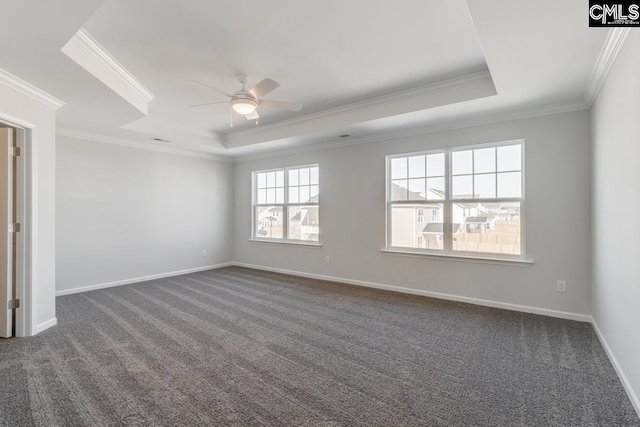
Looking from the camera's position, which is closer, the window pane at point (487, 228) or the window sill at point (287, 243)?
the window pane at point (487, 228)

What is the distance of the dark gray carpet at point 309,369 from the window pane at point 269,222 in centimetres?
260

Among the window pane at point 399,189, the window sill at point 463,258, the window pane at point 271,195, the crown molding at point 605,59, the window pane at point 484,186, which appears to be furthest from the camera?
the window pane at point 271,195

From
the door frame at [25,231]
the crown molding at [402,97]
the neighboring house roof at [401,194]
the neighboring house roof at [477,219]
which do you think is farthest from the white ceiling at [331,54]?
the neighboring house roof at [477,219]

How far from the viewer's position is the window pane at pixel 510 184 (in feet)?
12.7

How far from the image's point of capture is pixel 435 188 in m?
4.52

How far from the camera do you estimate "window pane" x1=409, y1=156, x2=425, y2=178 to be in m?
4.66

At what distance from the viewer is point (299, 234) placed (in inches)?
241

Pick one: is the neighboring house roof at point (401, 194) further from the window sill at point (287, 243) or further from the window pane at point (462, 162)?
the window sill at point (287, 243)

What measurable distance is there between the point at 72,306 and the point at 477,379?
15.7ft

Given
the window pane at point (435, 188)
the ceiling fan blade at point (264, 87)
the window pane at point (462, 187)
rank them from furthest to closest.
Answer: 1. the window pane at point (435, 188)
2. the window pane at point (462, 187)
3. the ceiling fan blade at point (264, 87)

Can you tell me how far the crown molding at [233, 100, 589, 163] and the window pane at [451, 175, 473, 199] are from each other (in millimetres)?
712

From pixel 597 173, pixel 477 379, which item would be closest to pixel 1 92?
pixel 477 379

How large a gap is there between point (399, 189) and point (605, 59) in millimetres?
2773

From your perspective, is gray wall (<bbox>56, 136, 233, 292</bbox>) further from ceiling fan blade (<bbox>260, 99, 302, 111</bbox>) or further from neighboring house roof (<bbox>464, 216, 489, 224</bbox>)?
neighboring house roof (<bbox>464, 216, 489, 224</bbox>)
